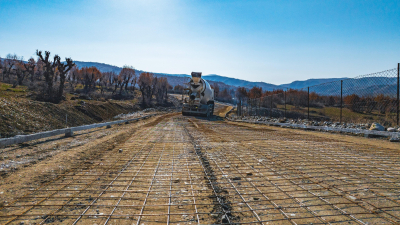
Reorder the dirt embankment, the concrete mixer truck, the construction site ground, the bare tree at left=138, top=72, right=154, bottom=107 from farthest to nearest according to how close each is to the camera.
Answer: the bare tree at left=138, top=72, right=154, bottom=107 < the concrete mixer truck < the dirt embankment < the construction site ground

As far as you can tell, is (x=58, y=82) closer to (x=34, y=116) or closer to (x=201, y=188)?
(x=34, y=116)

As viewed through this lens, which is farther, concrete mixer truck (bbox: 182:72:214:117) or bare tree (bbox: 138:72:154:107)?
bare tree (bbox: 138:72:154:107)

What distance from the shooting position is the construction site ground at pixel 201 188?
2738 millimetres

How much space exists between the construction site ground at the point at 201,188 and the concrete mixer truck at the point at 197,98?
20.4m

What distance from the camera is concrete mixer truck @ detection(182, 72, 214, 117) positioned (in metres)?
26.2

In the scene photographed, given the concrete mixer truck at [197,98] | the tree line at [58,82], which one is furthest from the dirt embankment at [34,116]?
the concrete mixer truck at [197,98]

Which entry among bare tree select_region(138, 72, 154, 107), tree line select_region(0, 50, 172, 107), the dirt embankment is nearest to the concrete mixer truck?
the dirt embankment

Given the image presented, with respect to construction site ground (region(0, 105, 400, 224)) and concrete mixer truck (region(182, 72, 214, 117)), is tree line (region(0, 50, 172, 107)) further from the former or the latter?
construction site ground (region(0, 105, 400, 224))

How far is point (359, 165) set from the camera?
498cm

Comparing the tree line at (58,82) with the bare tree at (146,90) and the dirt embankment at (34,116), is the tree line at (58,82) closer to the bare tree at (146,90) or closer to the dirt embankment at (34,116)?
the bare tree at (146,90)

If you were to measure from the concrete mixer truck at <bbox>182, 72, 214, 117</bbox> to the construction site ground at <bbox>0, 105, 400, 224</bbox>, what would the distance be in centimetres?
2045

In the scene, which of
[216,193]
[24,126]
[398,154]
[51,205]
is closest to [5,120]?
[24,126]

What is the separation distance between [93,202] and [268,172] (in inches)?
122

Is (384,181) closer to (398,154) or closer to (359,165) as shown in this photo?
(359,165)
